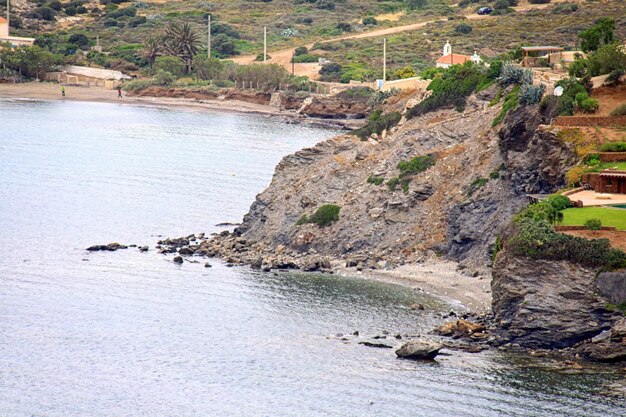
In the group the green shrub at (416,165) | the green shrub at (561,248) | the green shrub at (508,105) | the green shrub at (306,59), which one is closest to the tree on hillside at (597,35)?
the green shrub at (508,105)

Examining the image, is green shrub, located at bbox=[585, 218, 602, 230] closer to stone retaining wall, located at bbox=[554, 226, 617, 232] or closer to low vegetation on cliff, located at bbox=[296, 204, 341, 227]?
stone retaining wall, located at bbox=[554, 226, 617, 232]

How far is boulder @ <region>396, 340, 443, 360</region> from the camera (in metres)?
49.6

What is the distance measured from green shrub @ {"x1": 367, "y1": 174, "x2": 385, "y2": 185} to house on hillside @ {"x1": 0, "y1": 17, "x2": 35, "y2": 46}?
4394 inches

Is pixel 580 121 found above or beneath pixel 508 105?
beneath

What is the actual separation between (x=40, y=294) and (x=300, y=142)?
62605mm

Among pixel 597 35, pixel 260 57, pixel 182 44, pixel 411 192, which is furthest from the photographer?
pixel 260 57

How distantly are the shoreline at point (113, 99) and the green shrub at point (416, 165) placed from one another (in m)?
77.8

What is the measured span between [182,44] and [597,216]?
4876 inches

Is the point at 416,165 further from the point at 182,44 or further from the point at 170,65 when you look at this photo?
the point at 182,44

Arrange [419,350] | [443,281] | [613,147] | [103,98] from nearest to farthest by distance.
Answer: [419,350], [613,147], [443,281], [103,98]

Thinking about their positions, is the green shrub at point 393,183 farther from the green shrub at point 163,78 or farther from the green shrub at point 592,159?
the green shrub at point 163,78

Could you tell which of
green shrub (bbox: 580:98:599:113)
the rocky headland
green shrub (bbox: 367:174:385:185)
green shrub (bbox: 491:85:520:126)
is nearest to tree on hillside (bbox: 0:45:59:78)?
the rocky headland

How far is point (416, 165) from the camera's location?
71.9 meters

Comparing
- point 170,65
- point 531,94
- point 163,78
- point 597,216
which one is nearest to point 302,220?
point 531,94
